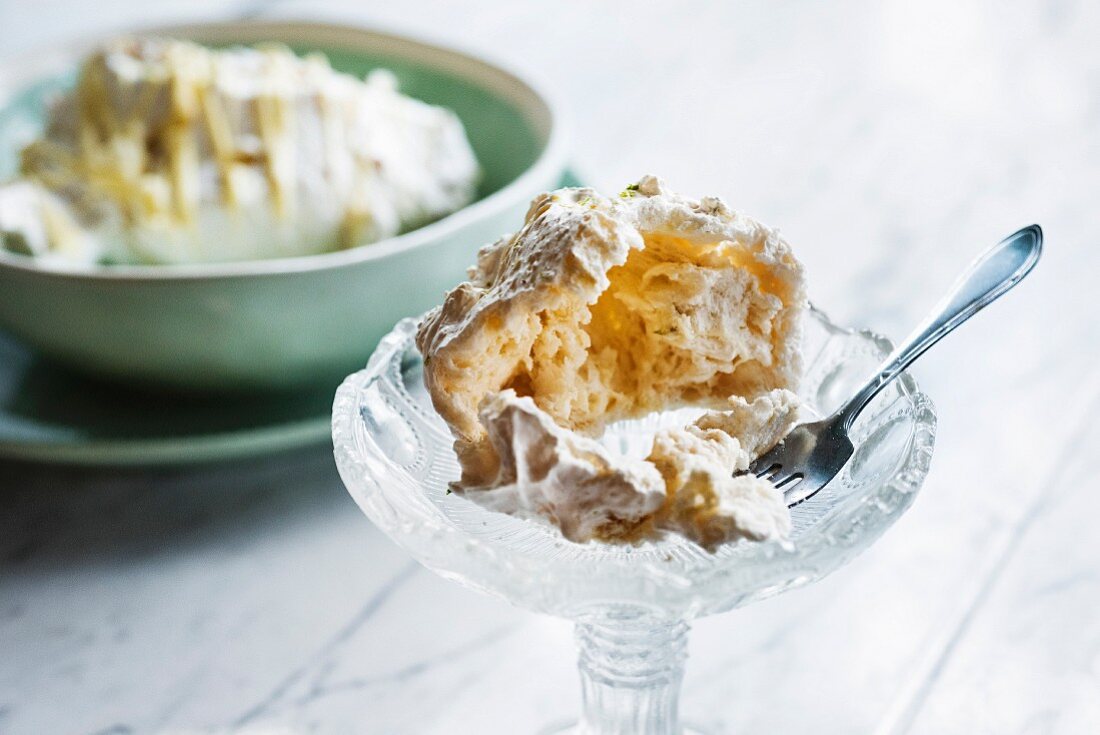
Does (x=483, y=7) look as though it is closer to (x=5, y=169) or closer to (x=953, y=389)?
(x=5, y=169)

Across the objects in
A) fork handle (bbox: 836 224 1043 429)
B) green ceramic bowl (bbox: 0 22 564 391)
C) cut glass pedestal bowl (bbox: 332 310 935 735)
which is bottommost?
green ceramic bowl (bbox: 0 22 564 391)

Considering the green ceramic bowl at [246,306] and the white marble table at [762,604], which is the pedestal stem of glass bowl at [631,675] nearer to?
the white marble table at [762,604]

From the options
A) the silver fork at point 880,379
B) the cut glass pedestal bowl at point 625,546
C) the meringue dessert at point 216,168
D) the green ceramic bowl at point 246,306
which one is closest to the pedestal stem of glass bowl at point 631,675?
the cut glass pedestal bowl at point 625,546

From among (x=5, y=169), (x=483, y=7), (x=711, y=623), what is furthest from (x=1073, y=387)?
(x=483, y=7)

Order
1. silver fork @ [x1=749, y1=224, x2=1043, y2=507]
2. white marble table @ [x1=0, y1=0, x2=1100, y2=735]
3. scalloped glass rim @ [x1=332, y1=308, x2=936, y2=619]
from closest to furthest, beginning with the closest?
scalloped glass rim @ [x1=332, y1=308, x2=936, y2=619] → silver fork @ [x1=749, y1=224, x2=1043, y2=507] → white marble table @ [x1=0, y1=0, x2=1100, y2=735]

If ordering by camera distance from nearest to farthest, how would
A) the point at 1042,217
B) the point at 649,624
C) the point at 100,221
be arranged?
the point at 649,624 < the point at 100,221 < the point at 1042,217

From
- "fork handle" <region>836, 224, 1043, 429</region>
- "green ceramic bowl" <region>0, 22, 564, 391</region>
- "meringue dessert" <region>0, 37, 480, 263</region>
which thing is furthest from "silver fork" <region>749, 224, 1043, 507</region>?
"meringue dessert" <region>0, 37, 480, 263</region>

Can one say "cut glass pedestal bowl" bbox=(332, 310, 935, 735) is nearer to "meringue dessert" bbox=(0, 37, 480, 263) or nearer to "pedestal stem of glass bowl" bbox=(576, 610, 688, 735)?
"pedestal stem of glass bowl" bbox=(576, 610, 688, 735)
